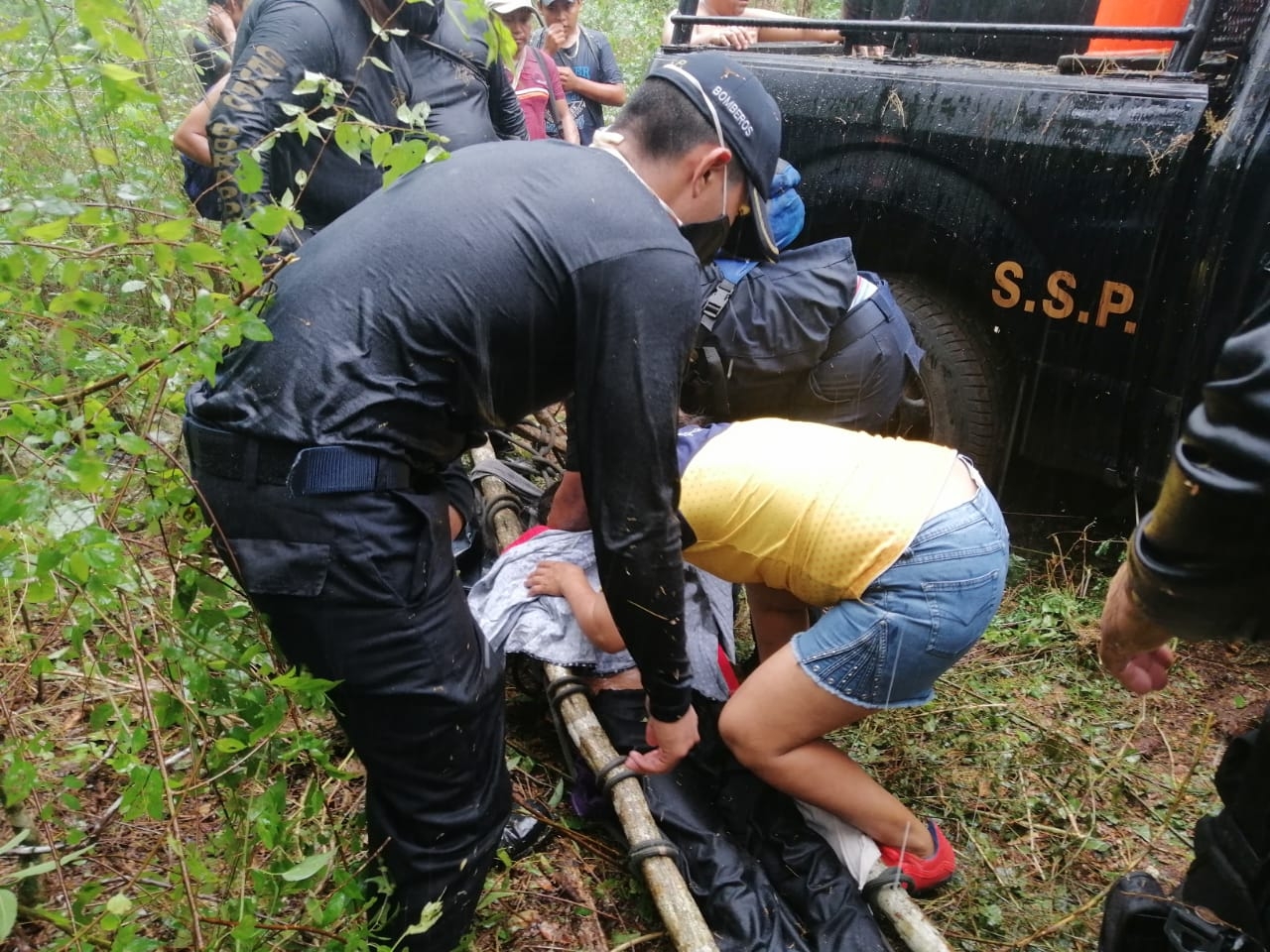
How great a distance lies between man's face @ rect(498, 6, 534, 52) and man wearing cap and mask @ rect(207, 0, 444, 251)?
121 cm

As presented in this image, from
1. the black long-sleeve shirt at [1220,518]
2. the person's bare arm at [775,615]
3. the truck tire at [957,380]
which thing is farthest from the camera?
the truck tire at [957,380]

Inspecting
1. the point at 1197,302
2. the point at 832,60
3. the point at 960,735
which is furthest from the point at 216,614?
the point at 832,60

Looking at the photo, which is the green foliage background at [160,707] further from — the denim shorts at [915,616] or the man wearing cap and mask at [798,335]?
the man wearing cap and mask at [798,335]

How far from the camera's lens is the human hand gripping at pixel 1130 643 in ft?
4.74

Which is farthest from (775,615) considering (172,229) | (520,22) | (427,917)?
(520,22)

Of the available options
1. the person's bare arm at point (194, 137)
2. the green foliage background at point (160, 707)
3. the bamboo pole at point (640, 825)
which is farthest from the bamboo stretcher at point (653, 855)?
the person's bare arm at point (194, 137)

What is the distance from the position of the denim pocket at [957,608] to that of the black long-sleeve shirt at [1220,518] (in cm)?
79

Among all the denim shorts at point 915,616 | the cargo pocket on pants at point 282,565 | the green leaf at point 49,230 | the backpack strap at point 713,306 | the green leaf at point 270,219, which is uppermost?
the green leaf at point 49,230

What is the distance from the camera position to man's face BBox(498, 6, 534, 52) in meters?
4.19

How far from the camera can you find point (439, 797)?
1.80 m

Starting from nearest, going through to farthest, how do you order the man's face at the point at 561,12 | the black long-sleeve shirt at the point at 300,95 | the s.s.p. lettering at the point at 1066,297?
the black long-sleeve shirt at the point at 300,95, the s.s.p. lettering at the point at 1066,297, the man's face at the point at 561,12

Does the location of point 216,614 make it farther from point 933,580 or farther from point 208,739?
point 933,580

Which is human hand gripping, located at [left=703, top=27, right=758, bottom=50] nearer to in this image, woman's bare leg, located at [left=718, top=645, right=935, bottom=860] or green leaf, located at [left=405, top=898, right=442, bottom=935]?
woman's bare leg, located at [left=718, top=645, right=935, bottom=860]

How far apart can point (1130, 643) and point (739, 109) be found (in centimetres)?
130
